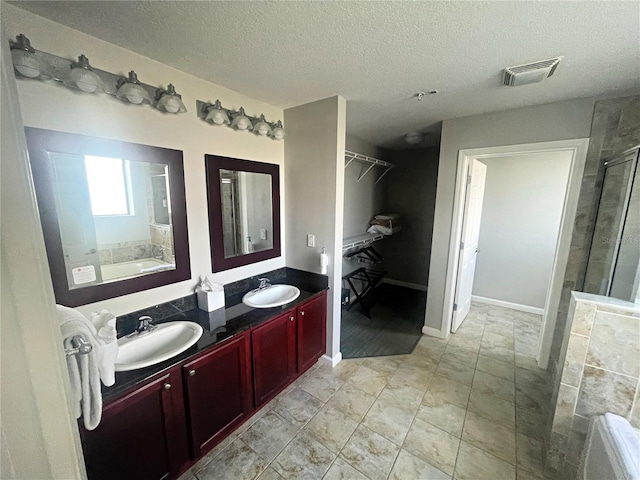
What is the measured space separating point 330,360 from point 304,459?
2.96ft

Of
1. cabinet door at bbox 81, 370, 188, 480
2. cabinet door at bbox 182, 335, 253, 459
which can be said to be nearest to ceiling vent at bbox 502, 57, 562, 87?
cabinet door at bbox 182, 335, 253, 459

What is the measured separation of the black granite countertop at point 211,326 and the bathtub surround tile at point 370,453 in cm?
98

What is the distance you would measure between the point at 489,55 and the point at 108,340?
2.38 m

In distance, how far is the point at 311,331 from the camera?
225 centimetres

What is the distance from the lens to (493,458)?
63.8 inches

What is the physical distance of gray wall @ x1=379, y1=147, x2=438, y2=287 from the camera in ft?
13.8

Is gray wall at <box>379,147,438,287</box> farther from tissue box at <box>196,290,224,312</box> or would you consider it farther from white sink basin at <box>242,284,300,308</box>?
tissue box at <box>196,290,224,312</box>

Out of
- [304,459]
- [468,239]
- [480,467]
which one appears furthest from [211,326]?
[468,239]

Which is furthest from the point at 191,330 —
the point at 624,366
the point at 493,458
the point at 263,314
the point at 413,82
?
the point at 624,366

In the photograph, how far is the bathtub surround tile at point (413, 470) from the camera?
151cm

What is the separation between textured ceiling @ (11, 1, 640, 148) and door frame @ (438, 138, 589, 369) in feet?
1.35

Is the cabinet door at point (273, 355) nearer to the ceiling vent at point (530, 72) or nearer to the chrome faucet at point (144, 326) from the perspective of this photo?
the chrome faucet at point (144, 326)

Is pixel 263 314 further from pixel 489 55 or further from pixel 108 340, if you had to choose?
pixel 489 55

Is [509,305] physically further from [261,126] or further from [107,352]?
[107,352]
